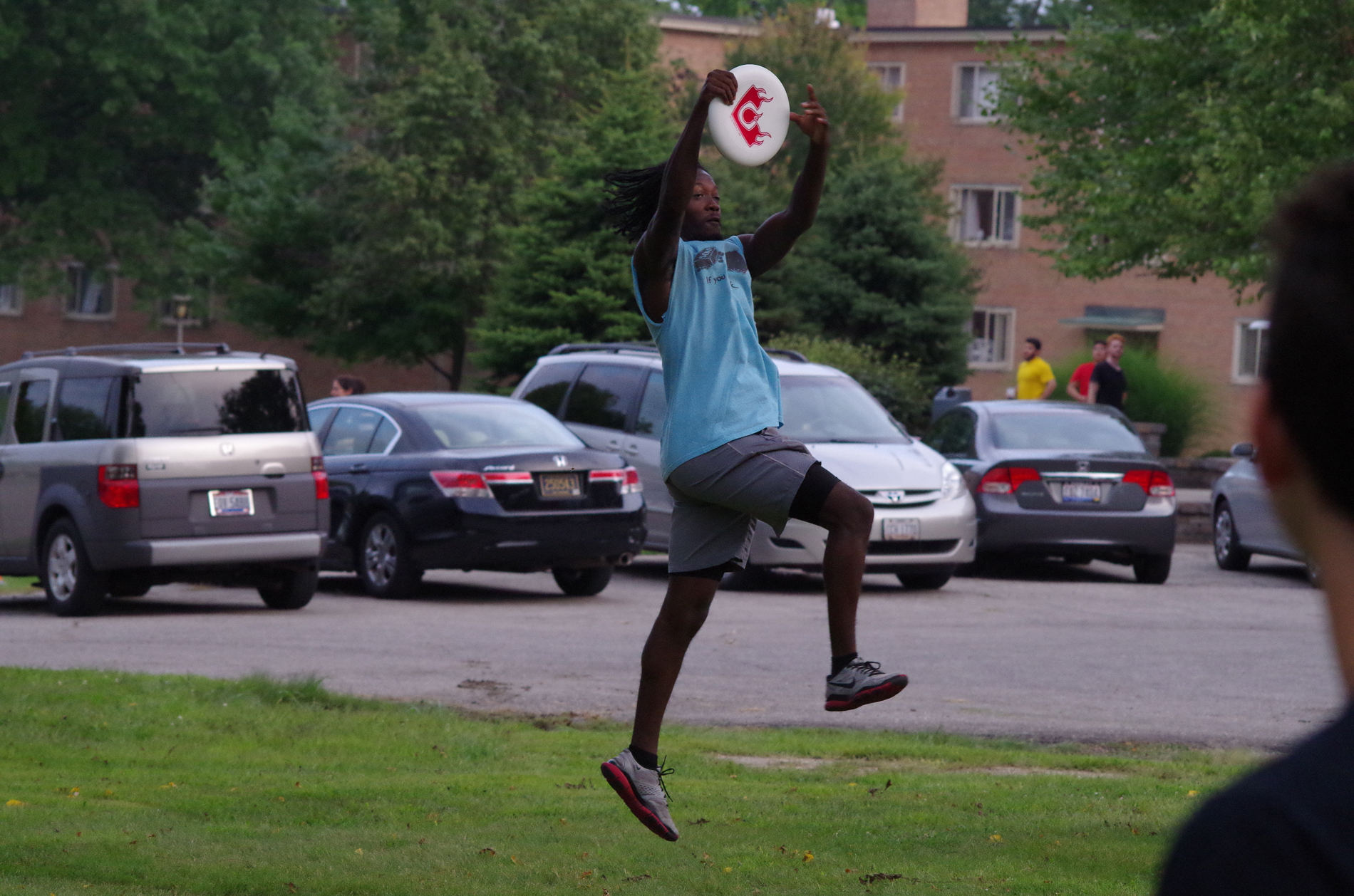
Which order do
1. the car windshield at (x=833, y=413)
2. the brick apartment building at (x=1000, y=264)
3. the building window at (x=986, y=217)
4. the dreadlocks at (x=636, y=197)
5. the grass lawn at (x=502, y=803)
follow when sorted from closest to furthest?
the dreadlocks at (x=636, y=197)
the grass lawn at (x=502, y=803)
the car windshield at (x=833, y=413)
the brick apartment building at (x=1000, y=264)
the building window at (x=986, y=217)

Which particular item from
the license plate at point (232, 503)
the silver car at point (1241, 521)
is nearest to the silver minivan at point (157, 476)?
the license plate at point (232, 503)

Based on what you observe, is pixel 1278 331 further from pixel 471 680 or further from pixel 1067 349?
pixel 1067 349

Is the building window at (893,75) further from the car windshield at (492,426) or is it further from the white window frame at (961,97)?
the car windshield at (492,426)

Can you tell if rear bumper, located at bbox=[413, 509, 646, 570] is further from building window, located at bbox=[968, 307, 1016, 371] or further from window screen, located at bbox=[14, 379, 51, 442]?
building window, located at bbox=[968, 307, 1016, 371]

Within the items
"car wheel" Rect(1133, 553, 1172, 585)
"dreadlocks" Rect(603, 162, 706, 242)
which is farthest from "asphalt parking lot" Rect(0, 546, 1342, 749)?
"dreadlocks" Rect(603, 162, 706, 242)

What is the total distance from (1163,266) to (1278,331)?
109ft

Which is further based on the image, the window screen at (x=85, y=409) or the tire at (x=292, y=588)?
the tire at (x=292, y=588)

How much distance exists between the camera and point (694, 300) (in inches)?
199

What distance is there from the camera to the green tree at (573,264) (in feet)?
105

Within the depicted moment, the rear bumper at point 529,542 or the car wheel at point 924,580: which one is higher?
the rear bumper at point 529,542

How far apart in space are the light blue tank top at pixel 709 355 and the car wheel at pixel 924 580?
11.4 metres

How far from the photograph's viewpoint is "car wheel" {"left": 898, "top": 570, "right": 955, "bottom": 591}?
16.5 m

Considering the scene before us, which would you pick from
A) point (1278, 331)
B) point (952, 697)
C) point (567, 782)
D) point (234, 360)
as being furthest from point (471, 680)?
point (1278, 331)

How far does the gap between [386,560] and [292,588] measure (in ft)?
3.37
